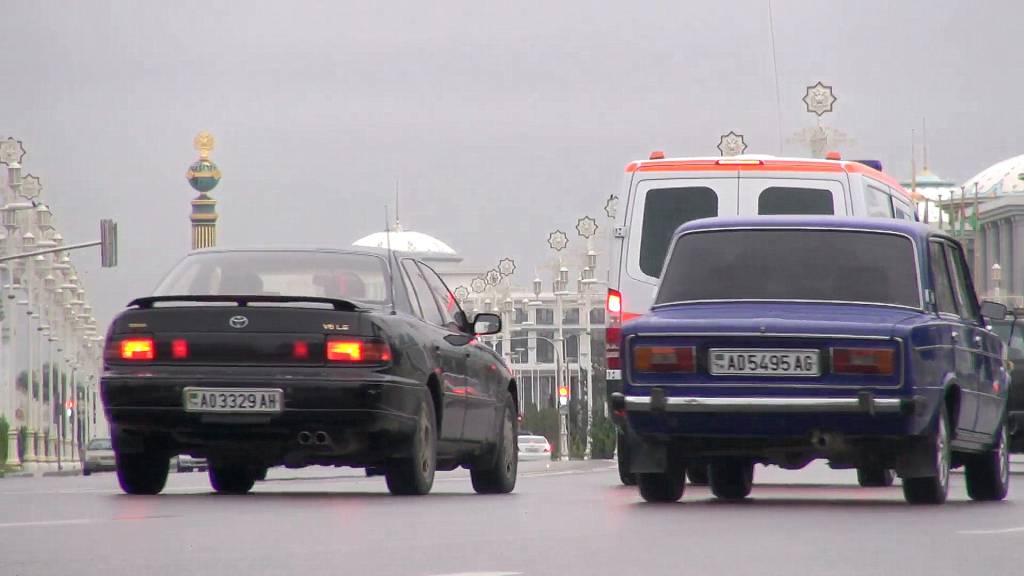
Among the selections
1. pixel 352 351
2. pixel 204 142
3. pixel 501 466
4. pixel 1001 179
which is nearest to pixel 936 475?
pixel 352 351

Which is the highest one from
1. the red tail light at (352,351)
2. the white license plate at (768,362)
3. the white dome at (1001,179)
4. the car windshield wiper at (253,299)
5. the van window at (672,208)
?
A: the white dome at (1001,179)

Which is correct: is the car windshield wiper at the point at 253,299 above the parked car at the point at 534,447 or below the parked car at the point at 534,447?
above

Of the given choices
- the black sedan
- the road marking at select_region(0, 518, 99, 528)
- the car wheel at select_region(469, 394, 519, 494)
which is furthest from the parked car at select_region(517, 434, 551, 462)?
the road marking at select_region(0, 518, 99, 528)

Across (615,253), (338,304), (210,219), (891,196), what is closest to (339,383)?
(338,304)

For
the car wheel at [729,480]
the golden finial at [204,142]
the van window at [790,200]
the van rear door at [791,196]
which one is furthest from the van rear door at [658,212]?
the golden finial at [204,142]

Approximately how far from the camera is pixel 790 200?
1794 centimetres

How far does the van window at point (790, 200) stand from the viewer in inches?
705

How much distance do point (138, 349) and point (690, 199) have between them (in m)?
5.22

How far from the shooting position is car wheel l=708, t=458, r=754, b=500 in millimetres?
15266

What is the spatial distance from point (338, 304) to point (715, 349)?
7.39 ft

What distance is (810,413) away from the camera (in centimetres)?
1309

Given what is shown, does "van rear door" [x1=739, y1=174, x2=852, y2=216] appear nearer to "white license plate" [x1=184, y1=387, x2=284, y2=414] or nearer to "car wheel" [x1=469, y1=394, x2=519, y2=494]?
"car wheel" [x1=469, y1=394, x2=519, y2=494]

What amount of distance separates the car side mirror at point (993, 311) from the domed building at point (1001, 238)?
399 ft

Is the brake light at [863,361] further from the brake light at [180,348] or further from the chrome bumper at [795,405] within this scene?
the brake light at [180,348]
